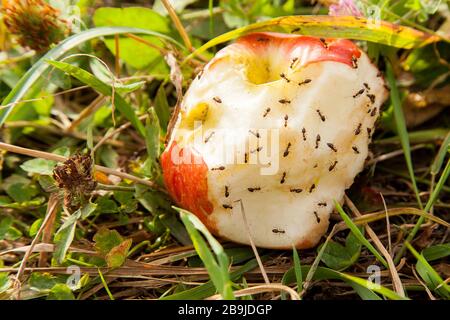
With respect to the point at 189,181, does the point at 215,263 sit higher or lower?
lower

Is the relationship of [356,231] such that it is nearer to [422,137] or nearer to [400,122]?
[400,122]

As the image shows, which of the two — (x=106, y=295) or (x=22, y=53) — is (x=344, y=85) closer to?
(x=106, y=295)

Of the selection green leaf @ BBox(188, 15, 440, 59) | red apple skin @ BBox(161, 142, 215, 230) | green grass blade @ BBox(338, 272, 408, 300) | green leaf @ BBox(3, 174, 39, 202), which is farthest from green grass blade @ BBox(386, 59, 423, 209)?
green leaf @ BBox(3, 174, 39, 202)

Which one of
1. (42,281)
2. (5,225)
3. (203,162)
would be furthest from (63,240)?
(203,162)

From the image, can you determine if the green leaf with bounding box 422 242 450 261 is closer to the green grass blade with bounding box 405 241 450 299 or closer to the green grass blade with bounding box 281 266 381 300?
the green grass blade with bounding box 405 241 450 299

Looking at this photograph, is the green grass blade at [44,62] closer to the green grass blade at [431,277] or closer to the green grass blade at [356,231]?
the green grass blade at [356,231]
